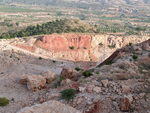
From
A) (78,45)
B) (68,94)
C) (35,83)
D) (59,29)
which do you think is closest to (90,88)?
(68,94)

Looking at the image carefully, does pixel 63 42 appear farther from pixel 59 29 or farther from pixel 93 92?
pixel 93 92

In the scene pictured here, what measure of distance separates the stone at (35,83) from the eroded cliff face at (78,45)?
24404 millimetres

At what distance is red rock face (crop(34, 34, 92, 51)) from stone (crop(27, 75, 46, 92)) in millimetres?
26398

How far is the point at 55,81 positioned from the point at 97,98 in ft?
28.0

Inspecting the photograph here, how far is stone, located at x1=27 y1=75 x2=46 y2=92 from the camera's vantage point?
587 inches

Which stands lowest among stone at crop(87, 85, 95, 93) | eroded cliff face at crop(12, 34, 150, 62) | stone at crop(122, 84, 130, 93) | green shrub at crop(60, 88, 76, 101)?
eroded cliff face at crop(12, 34, 150, 62)

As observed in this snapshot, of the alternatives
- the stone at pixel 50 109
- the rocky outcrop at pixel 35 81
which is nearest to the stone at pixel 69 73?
the rocky outcrop at pixel 35 81

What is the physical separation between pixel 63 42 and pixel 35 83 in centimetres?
2980

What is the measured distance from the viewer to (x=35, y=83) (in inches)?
595

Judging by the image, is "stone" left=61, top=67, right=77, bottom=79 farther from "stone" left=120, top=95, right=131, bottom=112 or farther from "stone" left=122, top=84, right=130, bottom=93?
"stone" left=120, top=95, right=131, bottom=112

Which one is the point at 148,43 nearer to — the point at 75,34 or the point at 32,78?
the point at 32,78

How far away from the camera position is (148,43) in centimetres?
2198

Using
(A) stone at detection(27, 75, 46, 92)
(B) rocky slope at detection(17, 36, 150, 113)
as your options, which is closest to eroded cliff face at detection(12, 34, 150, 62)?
(A) stone at detection(27, 75, 46, 92)

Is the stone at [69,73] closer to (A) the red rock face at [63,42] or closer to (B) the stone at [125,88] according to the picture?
(B) the stone at [125,88]
